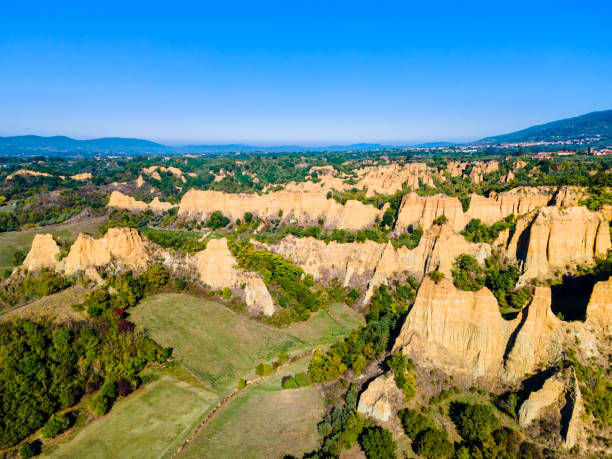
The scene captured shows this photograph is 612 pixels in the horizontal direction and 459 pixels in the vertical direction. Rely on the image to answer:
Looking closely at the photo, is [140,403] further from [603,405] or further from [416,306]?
[603,405]

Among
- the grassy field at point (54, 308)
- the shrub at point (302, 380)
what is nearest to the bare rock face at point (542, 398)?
the shrub at point (302, 380)

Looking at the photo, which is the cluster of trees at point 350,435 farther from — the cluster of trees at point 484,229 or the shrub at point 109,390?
the cluster of trees at point 484,229

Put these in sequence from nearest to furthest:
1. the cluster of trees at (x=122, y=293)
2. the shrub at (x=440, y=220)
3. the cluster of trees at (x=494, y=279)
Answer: the cluster of trees at (x=122, y=293) < the cluster of trees at (x=494, y=279) < the shrub at (x=440, y=220)

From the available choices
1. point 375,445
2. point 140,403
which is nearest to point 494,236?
point 375,445

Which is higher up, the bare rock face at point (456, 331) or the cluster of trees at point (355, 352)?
the bare rock face at point (456, 331)

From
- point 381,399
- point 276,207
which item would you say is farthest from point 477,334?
point 276,207

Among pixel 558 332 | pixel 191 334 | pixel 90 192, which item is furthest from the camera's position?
pixel 90 192

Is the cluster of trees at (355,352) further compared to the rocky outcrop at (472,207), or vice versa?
the rocky outcrop at (472,207)
